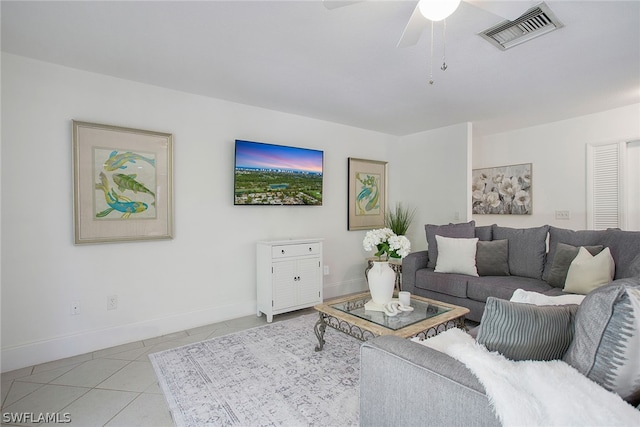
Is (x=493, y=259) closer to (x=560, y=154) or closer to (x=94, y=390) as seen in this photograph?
(x=560, y=154)

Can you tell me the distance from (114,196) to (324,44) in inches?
84.2

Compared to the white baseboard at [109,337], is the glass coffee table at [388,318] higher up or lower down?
higher up

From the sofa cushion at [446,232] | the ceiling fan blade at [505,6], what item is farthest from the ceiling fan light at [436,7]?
the sofa cushion at [446,232]

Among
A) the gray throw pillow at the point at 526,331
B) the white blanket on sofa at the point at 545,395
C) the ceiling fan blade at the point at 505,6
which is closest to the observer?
the white blanket on sofa at the point at 545,395

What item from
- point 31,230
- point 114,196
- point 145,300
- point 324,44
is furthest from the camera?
point 145,300

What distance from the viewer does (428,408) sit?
0.98m

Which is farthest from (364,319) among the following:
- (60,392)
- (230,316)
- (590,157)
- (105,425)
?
(590,157)

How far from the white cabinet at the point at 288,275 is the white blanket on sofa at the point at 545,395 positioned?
8.33 ft

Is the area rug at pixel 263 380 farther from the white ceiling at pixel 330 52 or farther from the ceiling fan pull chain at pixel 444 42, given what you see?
the white ceiling at pixel 330 52

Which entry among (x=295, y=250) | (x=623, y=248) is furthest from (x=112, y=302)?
(x=623, y=248)

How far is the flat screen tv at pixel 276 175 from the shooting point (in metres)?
3.43

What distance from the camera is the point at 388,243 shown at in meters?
2.48

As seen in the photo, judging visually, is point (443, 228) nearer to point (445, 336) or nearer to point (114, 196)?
point (445, 336)

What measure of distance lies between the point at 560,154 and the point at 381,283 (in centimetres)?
346
